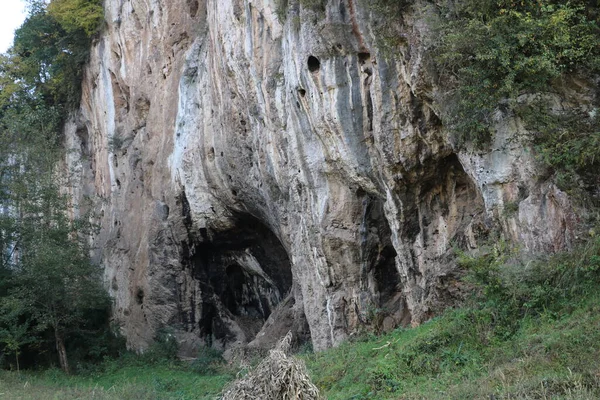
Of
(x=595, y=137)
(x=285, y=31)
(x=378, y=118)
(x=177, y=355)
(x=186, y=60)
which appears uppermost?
(x=186, y=60)

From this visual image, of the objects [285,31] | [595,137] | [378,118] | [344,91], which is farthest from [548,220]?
[285,31]

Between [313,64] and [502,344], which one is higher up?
[313,64]

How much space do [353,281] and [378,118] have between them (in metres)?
3.69

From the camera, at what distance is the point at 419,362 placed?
1032 cm

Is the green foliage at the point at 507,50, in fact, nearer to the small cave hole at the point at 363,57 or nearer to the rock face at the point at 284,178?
the rock face at the point at 284,178

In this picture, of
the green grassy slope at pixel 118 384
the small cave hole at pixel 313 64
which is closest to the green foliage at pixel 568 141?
the small cave hole at pixel 313 64

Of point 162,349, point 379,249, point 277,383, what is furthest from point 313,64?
point 162,349

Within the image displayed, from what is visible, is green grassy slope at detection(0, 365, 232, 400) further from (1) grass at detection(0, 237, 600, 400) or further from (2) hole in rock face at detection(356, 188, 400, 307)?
(2) hole in rock face at detection(356, 188, 400, 307)

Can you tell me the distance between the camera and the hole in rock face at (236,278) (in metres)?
22.5

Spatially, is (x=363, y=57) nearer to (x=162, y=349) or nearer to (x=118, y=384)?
(x=118, y=384)

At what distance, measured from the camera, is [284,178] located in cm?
1686

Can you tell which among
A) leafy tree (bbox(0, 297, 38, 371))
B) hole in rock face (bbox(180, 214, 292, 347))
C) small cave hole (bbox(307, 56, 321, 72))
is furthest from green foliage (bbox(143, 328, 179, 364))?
small cave hole (bbox(307, 56, 321, 72))

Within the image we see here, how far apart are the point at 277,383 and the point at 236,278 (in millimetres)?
15860

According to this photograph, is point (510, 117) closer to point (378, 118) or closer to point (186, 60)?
point (378, 118)
